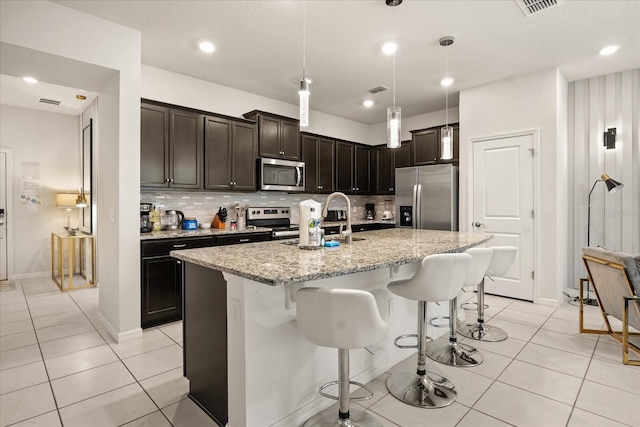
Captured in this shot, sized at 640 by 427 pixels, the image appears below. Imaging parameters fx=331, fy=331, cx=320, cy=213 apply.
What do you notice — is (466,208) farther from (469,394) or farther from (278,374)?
(278,374)

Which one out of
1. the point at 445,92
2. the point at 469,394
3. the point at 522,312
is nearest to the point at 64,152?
the point at 445,92

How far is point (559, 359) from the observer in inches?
101

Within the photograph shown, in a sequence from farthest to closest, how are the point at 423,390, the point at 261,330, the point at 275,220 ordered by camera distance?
the point at 275,220, the point at 423,390, the point at 261,330

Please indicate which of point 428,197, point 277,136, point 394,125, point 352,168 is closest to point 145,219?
point 277,136

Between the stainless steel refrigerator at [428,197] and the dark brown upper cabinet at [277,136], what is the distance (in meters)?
1.77

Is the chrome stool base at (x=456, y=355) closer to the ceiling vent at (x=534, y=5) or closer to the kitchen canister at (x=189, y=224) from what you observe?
the ceiling vent at (x=534, y=5)

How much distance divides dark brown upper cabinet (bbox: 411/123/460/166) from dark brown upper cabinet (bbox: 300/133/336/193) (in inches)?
53.7

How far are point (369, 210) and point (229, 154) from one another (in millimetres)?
3363

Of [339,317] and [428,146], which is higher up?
[428,146]

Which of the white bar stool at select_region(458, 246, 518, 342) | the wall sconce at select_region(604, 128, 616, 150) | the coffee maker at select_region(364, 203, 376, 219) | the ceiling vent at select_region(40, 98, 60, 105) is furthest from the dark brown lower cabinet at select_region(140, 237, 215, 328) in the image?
the wall sconce at select_region(604, 128, 616, 150)

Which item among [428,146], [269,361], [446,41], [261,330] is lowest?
[269,361]

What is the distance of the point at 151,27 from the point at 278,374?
315cm

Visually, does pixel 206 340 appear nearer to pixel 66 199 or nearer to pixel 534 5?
pixel 534 5

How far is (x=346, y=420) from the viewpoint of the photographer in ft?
5.55
